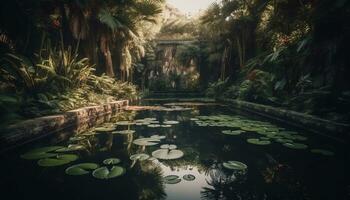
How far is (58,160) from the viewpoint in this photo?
2.20 m

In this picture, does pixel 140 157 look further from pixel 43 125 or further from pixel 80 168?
pixel 43 125

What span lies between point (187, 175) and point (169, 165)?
1.07 ft

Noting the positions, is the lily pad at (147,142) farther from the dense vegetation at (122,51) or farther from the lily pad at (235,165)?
the dense vegetation at (122,51)

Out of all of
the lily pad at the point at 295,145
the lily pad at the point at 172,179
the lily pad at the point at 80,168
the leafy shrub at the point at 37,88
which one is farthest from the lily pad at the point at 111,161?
the lily pad at the point at 295,145

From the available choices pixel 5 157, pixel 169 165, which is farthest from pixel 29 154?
pixel 169 165

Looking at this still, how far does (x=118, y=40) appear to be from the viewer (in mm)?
9578

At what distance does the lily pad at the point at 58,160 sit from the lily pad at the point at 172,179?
101cm

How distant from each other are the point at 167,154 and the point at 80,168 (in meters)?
0.90

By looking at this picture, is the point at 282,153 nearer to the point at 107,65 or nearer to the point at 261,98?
the point at 261,98

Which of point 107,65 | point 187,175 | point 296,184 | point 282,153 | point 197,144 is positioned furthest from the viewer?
point 107,65

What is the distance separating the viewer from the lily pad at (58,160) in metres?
2.11

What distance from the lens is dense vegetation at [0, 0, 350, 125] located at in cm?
414

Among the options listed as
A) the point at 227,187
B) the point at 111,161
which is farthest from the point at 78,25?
the point at 227,187

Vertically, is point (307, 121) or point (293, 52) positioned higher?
point (293, 52)
